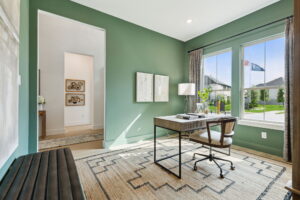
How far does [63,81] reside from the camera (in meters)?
4.05

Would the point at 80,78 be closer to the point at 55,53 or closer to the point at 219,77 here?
the point at 55,53

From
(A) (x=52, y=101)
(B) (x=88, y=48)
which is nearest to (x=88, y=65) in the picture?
(B) (x=88, y=48)

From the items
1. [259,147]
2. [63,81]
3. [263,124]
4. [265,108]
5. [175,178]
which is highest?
[63,81]

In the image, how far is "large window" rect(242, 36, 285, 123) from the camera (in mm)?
2643

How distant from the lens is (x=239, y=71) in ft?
10.3

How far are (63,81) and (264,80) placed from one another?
5.27 meters

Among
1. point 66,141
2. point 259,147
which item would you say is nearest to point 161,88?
point 259,147

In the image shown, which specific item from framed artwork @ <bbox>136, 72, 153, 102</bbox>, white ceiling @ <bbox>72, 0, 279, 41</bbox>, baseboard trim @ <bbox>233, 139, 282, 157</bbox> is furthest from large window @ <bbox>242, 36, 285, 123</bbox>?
framed artwork @ <bbox>136, 72, 153, 102</bbox>

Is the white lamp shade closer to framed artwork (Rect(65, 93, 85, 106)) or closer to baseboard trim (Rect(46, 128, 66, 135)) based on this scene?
baseboard trim (Rect(46, 128, 66, 135))

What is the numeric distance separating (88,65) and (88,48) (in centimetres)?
114

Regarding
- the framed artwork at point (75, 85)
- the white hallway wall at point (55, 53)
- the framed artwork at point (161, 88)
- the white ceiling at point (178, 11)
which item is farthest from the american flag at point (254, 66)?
the framed artwork at point (75, 85)

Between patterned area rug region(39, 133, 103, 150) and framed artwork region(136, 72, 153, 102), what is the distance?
1.62 m

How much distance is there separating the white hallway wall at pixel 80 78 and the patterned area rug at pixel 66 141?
1.52 metres

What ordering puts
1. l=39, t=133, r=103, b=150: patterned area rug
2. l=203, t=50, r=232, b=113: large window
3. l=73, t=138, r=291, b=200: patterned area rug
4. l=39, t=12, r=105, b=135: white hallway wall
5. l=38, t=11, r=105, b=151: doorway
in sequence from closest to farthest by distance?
l=73, t=138, r=291, b=200: patterned area rug → l=39, t=133, r=103, b=150: patterned area rug → l=203, t=50, r=232, b=113: large window → l=38, t=11, r=105, b=151: doorway → l=39, t=12, r=105, b=135: white hallway wall
